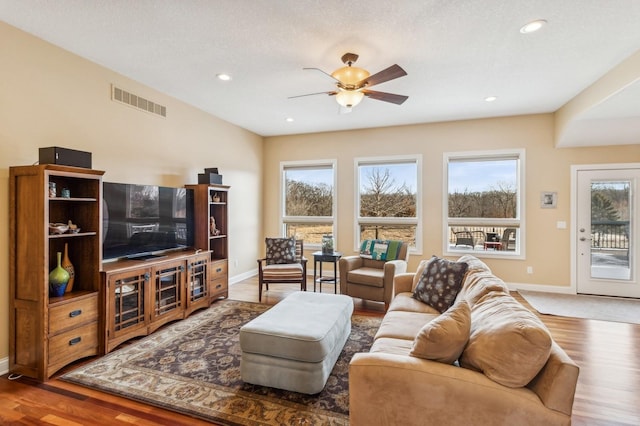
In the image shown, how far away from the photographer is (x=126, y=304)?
10.1 feet

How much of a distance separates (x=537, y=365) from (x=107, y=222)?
3.69m

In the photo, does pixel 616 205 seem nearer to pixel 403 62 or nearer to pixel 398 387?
pixel 403 62

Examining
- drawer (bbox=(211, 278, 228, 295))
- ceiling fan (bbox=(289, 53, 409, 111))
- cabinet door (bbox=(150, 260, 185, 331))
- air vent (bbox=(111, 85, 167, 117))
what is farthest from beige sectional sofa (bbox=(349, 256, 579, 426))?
air vent (bbox=(111, 85, 167, 117))

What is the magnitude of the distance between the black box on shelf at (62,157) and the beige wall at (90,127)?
0.34 meters

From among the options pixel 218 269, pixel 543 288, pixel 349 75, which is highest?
pixel 349 75

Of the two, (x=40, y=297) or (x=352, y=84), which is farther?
(x=352, y=84)

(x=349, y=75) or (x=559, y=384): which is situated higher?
(x=349, y=75)

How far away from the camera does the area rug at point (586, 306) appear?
12.8ft

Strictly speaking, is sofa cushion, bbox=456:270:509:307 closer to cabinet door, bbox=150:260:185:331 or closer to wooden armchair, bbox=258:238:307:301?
wooden armchair, bbox=258:238:307:301

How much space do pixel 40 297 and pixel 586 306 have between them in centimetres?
619

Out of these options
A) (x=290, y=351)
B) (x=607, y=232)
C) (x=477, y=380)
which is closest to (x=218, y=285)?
(x=290, y=351)

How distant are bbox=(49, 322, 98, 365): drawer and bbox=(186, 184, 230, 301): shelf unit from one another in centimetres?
157

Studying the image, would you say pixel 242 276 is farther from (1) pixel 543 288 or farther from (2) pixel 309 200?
(1) pixel 543 288

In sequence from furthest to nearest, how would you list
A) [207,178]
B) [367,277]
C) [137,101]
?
[207,178] → [367,277] → [137,101]
